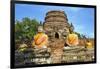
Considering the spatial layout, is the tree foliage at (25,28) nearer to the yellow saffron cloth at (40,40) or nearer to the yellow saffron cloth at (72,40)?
the yellow saffron cloth at (40,40)

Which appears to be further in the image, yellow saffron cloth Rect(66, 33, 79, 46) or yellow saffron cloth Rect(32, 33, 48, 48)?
yellow saffron cloth Rect(66, 33, 79, 46)

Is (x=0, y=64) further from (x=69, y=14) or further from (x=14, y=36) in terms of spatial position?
(x=69, y=14)

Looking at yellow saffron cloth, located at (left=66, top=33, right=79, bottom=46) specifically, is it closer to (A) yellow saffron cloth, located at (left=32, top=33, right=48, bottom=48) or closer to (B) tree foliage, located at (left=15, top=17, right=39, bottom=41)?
(A) yellow saffron cloth, located at (left=32, top=33, right=48, bottom=48)

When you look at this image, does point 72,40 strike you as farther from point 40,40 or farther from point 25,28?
point 25,28

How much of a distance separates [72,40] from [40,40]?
1.31 feet

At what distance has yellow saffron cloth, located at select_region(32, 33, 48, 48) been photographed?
7.86 feet

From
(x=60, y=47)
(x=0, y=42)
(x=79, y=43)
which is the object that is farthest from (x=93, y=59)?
(x=0, y=42)

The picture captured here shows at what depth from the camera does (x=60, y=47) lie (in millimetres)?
2502

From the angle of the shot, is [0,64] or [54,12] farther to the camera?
[54,12]

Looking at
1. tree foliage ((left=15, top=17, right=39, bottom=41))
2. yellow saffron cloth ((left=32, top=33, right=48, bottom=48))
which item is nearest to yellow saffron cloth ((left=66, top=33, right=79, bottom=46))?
yellow saffron cloth ((left=32, top=33, right=48, bottom=48))

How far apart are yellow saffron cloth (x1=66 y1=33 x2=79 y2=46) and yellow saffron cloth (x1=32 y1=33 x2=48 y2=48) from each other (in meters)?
0.28

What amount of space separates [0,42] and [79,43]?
3.08 feet

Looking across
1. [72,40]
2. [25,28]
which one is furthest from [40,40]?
[72,40]

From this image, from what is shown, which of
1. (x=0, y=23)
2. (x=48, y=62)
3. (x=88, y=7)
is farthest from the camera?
(x=88, y=7)
